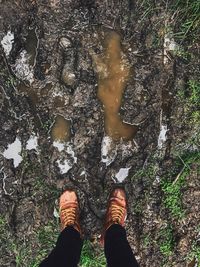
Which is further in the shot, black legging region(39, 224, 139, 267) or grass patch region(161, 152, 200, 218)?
grass patch region(161, 152, 200, 218)

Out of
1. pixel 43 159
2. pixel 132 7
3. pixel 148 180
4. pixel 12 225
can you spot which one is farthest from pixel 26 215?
pixel 132 7

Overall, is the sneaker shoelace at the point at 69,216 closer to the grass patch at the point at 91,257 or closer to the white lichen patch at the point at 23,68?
the grass patch at the point at 91,257

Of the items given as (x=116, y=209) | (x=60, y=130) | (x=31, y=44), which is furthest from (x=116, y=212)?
(x=31, y=44)

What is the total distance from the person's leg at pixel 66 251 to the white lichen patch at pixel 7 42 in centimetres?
146

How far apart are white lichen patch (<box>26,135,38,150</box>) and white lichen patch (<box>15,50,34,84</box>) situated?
1.52 ft

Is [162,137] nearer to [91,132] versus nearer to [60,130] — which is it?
[91,132]

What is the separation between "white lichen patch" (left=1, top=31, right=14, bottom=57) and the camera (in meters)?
3.24

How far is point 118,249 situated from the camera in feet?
9.66

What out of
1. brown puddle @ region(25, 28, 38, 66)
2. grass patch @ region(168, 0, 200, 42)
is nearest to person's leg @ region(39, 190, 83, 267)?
brown puddle @ region(25, 28, 38, 66)

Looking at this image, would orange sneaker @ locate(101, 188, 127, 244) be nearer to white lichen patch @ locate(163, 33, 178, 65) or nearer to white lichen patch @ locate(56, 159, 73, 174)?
white lichen patch @ locate(56, 159, 73, 174)

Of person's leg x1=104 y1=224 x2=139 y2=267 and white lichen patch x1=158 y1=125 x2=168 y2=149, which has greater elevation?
white lichen patch x1=158 y1=125 x2=168 y2=149

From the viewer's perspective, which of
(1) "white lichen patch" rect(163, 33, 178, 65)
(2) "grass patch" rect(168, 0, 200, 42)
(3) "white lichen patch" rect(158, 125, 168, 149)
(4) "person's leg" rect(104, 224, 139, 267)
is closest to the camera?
(4) "person's leg" rect(104, 224, 139, 267)

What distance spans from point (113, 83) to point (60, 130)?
57cm

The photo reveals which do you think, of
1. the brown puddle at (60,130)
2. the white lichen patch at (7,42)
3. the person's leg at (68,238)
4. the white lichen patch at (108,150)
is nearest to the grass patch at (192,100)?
the white lichen patch at (108,150)
